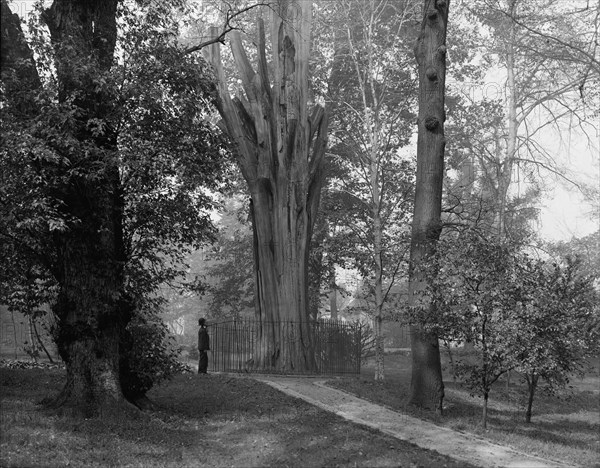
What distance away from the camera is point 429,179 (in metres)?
16.4

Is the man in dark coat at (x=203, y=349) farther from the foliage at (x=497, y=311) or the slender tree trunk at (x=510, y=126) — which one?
the slender tree trunk at (x=510, y=126)

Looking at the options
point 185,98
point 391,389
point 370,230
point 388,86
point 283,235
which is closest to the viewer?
point 185,98

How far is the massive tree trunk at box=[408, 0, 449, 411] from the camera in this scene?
51.9 feet

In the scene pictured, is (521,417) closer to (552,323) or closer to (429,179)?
(552,323)

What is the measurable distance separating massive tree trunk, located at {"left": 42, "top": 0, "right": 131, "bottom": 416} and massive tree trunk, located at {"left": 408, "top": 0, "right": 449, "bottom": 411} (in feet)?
21.0

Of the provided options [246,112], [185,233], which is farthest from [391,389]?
[246,112]

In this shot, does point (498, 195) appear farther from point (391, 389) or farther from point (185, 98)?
point (185, 98)

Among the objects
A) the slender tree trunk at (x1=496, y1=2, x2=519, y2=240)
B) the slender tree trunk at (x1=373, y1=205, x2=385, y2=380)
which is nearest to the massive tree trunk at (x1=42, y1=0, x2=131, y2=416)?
the slender tree trunk at (x1=373, y1=205, x2=385, y2=380)

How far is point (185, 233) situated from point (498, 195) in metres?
16.0

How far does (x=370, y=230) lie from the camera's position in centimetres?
2795

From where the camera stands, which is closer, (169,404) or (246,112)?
(169,404)

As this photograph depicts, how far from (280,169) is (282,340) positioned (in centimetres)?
520

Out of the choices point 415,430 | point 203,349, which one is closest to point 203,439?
point 415,430

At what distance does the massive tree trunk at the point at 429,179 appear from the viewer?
15.8m
